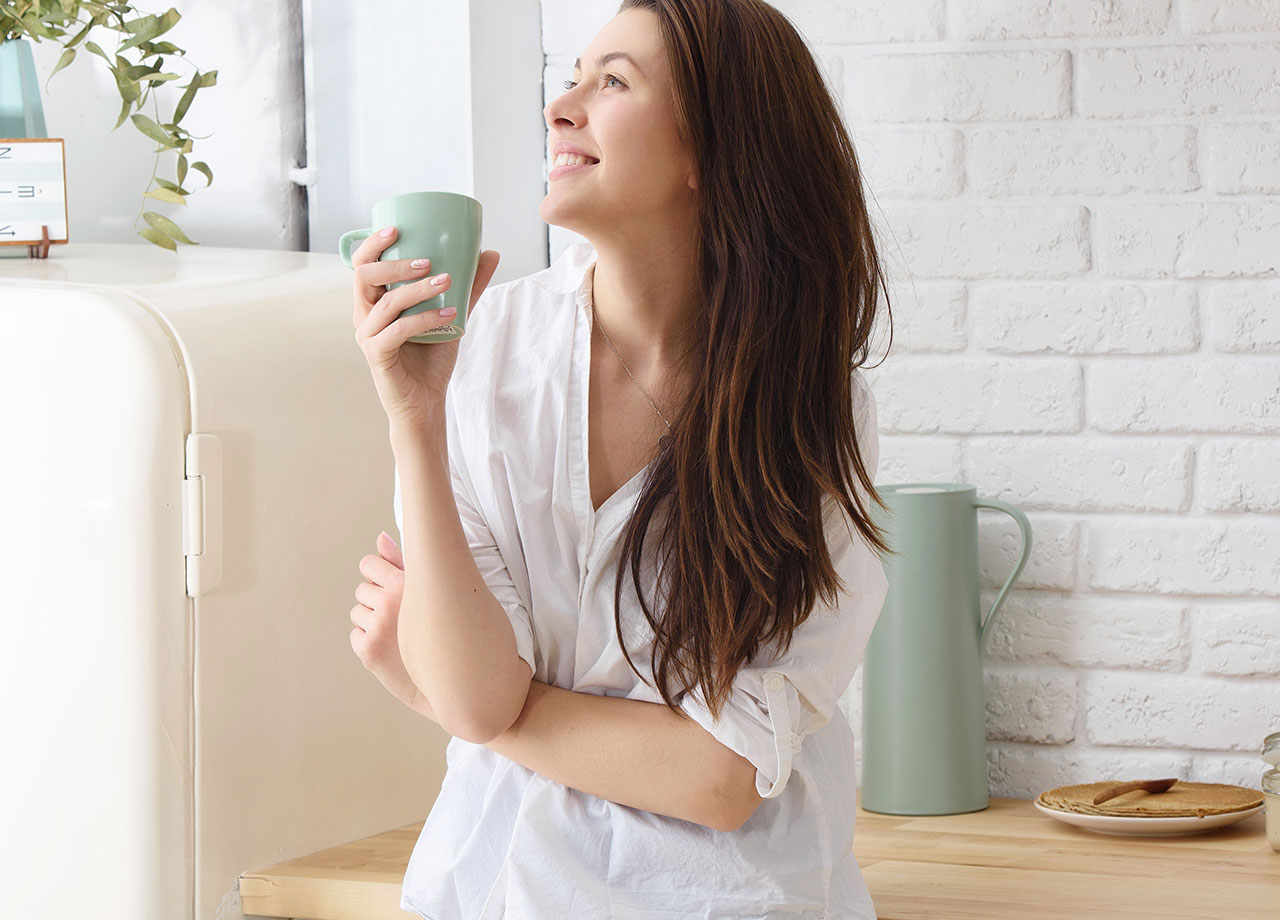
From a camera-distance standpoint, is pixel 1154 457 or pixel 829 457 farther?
pixel 1154 457

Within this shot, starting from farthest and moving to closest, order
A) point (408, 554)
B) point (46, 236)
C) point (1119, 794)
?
point (46, 236)
point (1119, 794)
point (408, 554)

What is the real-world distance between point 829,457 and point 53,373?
733 millimetres

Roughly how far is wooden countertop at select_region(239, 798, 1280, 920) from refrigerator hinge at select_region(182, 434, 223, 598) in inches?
12.2

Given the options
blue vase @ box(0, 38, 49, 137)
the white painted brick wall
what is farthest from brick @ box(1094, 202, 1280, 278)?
blue vase @ box(0, 38, 49, 137)

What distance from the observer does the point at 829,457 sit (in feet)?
3.58

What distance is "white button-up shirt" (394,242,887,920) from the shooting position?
1017mm

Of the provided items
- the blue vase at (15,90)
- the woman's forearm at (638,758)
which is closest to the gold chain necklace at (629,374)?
the woman's forearm at (638,758)

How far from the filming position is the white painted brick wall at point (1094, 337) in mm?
1480

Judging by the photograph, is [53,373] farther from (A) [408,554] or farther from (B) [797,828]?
(B) [797,828]

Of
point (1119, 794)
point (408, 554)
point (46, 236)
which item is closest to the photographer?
point (408, 554)

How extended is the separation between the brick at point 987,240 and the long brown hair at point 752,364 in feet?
1.43

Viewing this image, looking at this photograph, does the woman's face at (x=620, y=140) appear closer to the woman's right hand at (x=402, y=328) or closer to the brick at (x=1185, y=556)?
the woman's right hand at (x=402, y=328)

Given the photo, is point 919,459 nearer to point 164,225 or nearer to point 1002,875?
point 1002,875

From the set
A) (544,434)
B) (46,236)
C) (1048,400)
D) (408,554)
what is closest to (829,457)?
(544,434)
